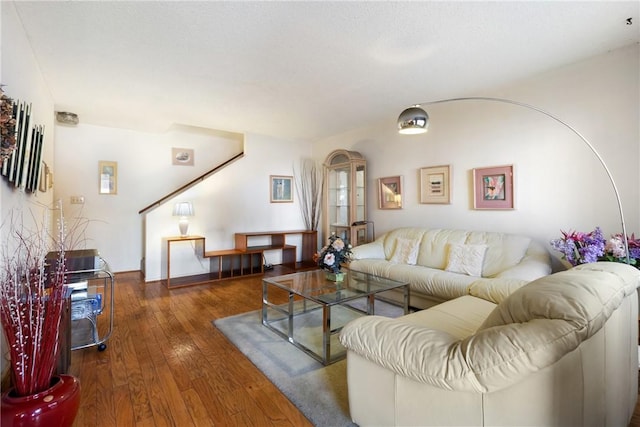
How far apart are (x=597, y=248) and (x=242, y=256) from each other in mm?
4584

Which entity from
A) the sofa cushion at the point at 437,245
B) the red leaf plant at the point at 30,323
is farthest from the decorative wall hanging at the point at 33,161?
the sofa cushion at the point at 437,245

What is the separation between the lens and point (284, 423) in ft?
5.20

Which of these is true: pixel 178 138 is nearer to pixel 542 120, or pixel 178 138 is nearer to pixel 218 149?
pixel 218 149

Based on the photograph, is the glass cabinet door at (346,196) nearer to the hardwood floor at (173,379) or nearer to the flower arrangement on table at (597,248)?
the hardwood floor at (173,379)

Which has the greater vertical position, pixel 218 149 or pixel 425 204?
pixel 218 149

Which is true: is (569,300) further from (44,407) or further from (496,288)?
(44,407)

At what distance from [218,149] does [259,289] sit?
3.17 meters

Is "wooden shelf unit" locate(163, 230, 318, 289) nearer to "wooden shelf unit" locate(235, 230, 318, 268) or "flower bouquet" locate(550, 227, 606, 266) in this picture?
"wooden shelf unit" locate(235, 230, 318, 268)

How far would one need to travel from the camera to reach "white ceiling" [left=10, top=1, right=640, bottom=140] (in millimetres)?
1994

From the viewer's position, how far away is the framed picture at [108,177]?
4.84 m

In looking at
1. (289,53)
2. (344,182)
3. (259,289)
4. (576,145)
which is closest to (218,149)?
(344,182)

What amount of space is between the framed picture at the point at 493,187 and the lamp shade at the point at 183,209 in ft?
13.1

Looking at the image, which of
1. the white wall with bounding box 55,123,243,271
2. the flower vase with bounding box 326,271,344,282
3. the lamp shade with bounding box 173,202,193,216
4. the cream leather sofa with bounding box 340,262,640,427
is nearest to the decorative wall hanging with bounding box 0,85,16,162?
the cream leather sofa with bounding box 340,262,640,427

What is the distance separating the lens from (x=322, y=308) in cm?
298
